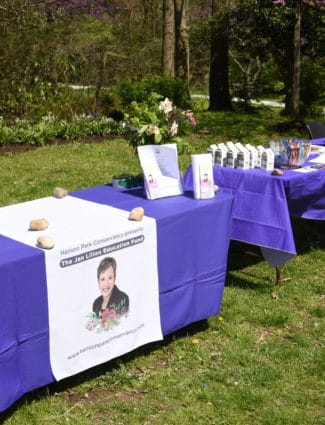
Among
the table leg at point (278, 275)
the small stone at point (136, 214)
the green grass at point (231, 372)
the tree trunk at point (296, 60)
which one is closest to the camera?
the green grass at point (231, 372)

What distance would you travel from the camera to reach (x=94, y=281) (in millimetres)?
3541

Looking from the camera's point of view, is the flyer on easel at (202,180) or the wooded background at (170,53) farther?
the wooded background at (170,53)

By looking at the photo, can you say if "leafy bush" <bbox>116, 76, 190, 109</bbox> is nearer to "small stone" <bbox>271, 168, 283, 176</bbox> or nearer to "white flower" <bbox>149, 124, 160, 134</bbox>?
"small stone" <bbox>271, 168, 283, 176</bbox>

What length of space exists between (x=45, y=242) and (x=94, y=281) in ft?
1.29

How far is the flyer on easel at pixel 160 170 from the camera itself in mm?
4293

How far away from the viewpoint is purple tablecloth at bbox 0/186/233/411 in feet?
10.5

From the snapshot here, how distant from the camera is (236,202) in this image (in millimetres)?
5309

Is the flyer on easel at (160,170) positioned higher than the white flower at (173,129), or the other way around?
the white flower at (173,129)

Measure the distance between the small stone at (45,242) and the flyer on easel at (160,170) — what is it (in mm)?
1095

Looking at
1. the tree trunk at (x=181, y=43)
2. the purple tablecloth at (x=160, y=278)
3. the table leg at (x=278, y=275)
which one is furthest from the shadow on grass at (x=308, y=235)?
the tree trunk at (x=181, y=43)

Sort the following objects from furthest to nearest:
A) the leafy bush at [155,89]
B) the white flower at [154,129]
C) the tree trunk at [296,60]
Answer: the leafy bush at [155,89], the tree trunk at [296,60], the white flower at [154,129]

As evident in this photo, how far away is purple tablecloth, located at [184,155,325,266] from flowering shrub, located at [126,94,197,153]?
2.03 feet

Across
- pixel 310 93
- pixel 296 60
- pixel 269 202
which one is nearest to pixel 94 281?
pixel 269 202

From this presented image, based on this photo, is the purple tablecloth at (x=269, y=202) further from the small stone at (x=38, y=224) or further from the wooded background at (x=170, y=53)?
the wooded background at (x=170, y=53)
